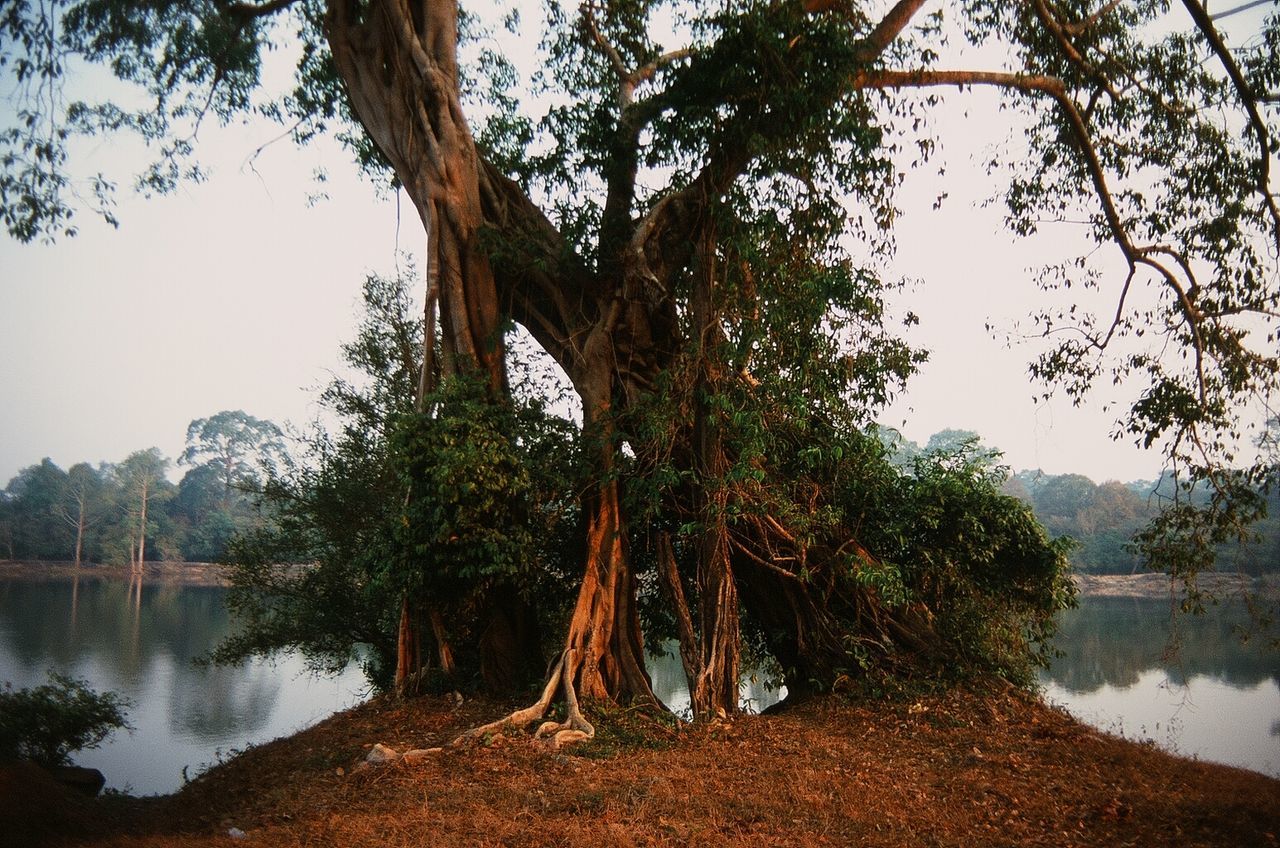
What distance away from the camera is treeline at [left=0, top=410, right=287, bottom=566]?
11188 mm

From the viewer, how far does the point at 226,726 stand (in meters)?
12.6

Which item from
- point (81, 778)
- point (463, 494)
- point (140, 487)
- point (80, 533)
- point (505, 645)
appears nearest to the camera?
point (81, 778)

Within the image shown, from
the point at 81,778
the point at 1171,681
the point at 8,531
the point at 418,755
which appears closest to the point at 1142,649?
the point at 1171,681

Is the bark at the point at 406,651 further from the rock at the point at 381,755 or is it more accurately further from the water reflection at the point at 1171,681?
the water reflection at the point at 1171,681

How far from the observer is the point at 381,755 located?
18.3ft

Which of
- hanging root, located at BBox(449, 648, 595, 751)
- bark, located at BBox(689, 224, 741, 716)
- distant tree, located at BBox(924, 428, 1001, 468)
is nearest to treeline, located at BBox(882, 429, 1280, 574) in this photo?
distant tree, located at BBox(924, 428, 1001, 468)

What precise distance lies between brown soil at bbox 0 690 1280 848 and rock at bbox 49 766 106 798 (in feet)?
2.64

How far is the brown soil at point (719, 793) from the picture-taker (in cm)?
436

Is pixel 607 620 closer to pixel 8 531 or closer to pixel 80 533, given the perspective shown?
pixel 8 531

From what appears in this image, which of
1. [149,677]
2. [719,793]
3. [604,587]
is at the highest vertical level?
[604,587]

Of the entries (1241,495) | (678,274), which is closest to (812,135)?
(678,274)

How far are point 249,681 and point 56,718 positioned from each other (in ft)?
33.4

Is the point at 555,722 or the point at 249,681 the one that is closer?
the point at 555,722

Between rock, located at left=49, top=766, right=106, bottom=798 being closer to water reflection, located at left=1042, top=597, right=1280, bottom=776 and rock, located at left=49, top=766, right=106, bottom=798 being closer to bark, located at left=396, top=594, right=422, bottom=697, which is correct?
bark, located at left=396, top=594, right=422, bottom=697
